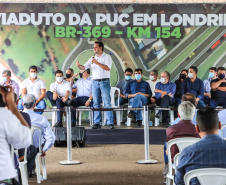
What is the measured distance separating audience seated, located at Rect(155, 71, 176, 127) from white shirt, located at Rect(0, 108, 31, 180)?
6.96 meters

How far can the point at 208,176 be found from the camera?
305 cm

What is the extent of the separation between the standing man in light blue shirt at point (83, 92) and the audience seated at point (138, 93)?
791 mm

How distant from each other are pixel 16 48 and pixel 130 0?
9.40 feet

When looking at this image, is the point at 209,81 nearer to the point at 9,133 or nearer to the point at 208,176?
the point at 208,176

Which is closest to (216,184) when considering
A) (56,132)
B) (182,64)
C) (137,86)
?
(56,132)

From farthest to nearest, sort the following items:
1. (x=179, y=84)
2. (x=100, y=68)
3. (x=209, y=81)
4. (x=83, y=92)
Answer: (x=209, y=81) < (x=179, y=84) < (x=83, y=92) < (x=100, y=68)

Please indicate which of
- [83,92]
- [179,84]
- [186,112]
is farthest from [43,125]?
[179,84]

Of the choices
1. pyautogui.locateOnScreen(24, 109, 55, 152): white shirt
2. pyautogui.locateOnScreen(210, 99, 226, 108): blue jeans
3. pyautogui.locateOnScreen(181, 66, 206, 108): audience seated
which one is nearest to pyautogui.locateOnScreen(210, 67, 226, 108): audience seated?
pyautogui.locateOnScreen(210, 99, 226, 108): blue jeans

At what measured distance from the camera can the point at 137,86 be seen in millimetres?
10141

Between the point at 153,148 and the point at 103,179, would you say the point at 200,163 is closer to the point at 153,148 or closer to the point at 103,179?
the point at 103,179

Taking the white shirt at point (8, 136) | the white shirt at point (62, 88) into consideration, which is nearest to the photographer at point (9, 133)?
the white shirt at point (8, 136)

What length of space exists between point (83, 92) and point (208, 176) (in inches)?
290

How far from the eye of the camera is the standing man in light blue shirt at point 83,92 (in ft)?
32.9

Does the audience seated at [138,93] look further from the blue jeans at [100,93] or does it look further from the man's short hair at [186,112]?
the man's short hair at [186,112]
